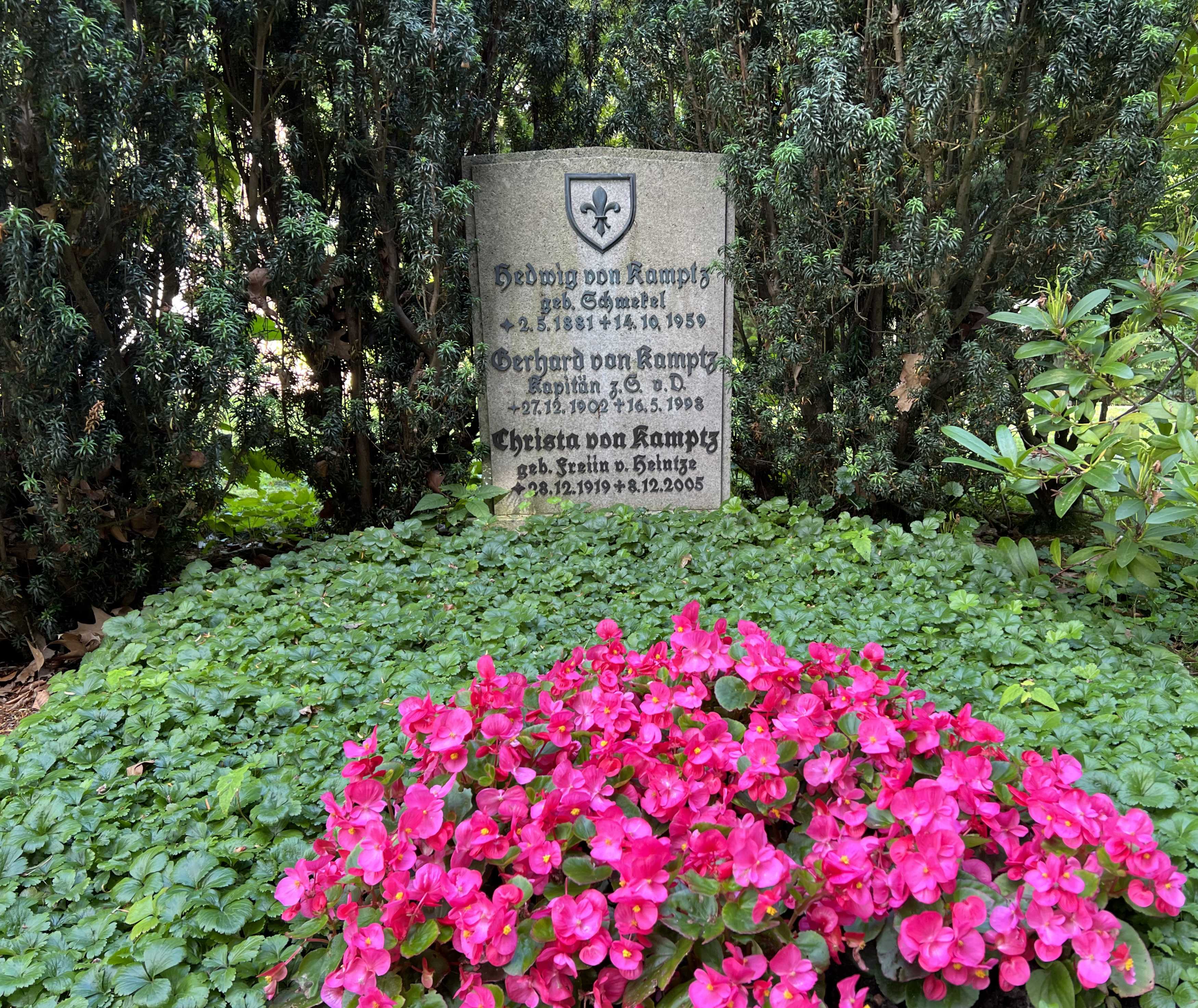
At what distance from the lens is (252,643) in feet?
9.31

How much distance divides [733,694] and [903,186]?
2.97m

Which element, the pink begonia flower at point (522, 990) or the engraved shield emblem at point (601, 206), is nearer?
the pink begonia flower at point (522, 990)

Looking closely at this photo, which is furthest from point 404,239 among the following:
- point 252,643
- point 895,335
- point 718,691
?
point 718,691

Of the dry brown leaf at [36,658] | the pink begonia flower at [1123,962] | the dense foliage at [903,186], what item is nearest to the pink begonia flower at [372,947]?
the pink begonia flower at [1123,962]

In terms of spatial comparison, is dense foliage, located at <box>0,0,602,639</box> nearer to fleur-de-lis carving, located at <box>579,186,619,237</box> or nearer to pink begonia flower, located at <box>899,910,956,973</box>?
fleur-de-lis carving, located at <box>579,186,619,237</box>

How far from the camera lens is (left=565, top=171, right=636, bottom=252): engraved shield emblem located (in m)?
4.18

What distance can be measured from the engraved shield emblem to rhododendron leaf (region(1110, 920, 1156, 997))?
365cm

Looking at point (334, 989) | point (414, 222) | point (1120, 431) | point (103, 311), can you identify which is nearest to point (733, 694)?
point (334, 989)

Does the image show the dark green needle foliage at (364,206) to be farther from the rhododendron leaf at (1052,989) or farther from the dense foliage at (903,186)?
the rhododendron leaf at (1052,989)

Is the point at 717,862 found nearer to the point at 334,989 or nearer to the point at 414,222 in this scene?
the point at 334,989

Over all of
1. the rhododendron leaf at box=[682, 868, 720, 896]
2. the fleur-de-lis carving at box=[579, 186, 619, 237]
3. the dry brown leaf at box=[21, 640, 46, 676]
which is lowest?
the dry brown leaf at box=[21, 640, 46, 676]

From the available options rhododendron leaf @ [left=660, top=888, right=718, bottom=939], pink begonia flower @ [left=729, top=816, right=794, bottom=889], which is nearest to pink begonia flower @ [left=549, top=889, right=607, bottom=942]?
rhododendron leaf @ [left=660, top=888, right=718, bottom=939]

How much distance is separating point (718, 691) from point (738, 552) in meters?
1.87

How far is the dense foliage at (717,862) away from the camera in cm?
125
